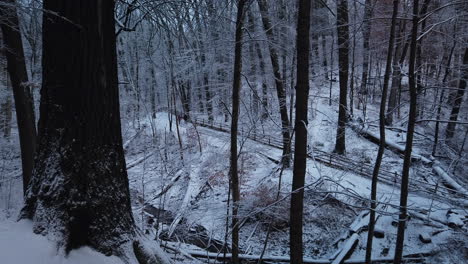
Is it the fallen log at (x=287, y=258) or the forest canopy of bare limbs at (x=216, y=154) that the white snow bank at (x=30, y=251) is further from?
the fallen log at (x=287, y=258)

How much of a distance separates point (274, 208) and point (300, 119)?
5457 millimetres

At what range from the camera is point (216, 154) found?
14359 mm

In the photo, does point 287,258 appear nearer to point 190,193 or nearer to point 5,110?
point 190,193

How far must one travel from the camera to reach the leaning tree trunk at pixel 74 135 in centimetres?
225

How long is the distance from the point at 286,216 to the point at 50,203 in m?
9.08

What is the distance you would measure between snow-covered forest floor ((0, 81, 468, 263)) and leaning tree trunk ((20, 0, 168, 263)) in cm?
16

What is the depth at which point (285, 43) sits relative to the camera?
10305mm

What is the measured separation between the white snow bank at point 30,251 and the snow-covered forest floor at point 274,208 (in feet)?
0.04

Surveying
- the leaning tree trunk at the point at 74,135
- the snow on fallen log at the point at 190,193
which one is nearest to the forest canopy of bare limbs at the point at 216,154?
the leaning tree trunk at the point at 74,135

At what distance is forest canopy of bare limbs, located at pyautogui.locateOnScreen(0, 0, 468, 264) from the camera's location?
2.28 m

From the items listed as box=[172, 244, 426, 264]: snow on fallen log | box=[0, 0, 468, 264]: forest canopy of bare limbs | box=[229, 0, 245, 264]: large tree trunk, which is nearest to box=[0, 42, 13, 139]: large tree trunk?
box=[0, 0, 468, 264]: forest canopy of bare limbs

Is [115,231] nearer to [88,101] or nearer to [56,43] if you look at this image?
[88,101]

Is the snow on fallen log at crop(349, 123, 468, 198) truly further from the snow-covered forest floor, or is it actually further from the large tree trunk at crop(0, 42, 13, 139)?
the large tree trunk at crop(0, 42, 13, 139)

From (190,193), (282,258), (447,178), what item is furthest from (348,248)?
(190,193)
